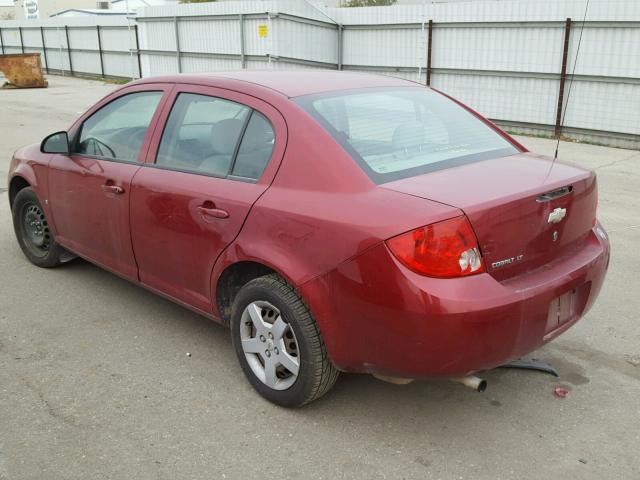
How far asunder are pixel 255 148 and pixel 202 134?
468 mm

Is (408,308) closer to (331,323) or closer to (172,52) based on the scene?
(331,323)

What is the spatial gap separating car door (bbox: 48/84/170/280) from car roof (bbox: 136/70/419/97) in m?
0.27

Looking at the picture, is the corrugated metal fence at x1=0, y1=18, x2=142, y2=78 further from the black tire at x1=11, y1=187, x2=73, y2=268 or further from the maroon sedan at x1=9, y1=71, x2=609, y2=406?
the maroon sedan at x1=9, y1=71, x2=609, y2=406

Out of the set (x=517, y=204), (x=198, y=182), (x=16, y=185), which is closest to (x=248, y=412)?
(x=198, y=182)

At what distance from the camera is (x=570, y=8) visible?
12.7 meters

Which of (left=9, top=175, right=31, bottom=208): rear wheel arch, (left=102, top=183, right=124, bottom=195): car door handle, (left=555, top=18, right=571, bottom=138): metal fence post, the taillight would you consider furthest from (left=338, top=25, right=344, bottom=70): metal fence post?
the taillight

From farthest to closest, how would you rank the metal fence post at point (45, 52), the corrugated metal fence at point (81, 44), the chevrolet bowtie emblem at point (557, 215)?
the metal fence post at point (45, 52) → the corrugated metal fence at point (81, 44) → the chevrolet bowtie emblem at point (557, 215)

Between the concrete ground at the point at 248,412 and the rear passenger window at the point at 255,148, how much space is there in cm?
114

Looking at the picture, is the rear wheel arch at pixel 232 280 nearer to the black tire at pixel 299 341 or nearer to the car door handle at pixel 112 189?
the black tire at pixel 299 341

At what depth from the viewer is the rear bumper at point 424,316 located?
2539 millimetres

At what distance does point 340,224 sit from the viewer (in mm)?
2715

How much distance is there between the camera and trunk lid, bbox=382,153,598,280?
2.66 meters

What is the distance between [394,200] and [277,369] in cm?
108

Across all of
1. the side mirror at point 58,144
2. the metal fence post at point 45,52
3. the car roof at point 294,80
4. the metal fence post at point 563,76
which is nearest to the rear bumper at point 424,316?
the car roof at point 294,80
